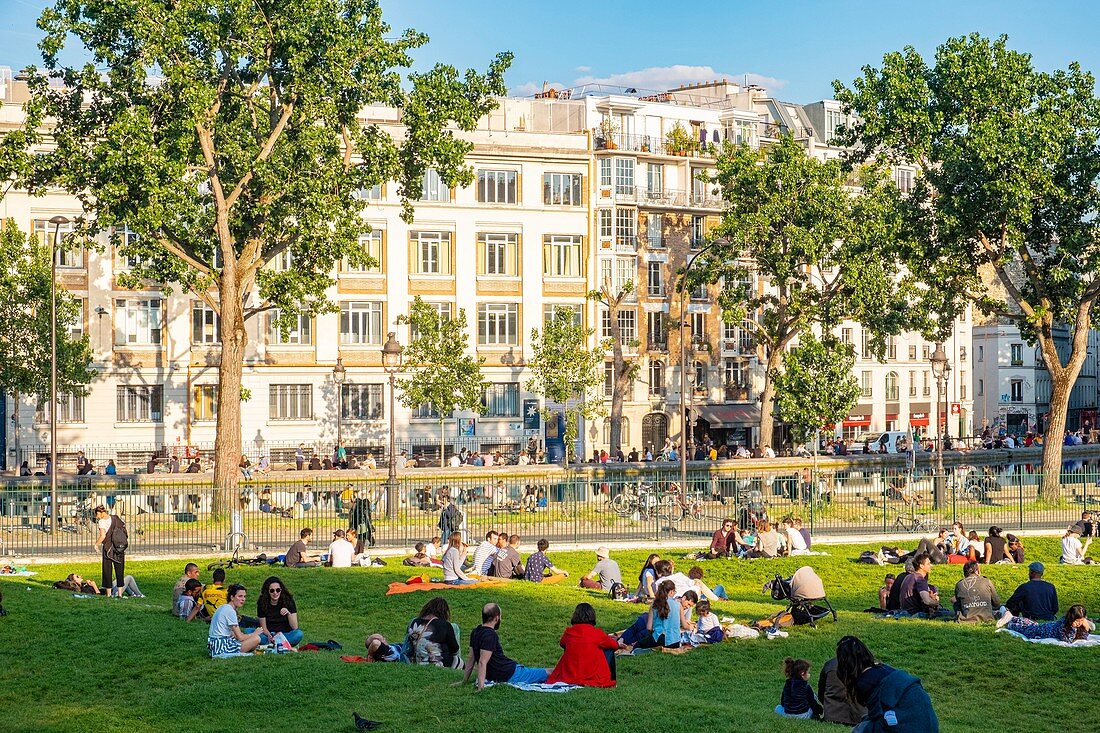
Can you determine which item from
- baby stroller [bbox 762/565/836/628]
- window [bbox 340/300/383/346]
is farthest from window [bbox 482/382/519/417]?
baby stroller [bbox 762/565/836/628]

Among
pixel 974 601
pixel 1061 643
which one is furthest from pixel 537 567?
pixel 1061 643

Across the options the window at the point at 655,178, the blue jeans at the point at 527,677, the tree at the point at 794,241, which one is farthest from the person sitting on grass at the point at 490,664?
the window at the point at 655,178

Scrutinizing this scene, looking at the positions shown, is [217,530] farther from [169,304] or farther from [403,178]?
[169,304]

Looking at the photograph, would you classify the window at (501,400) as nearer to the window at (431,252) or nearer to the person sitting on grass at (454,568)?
the window at (431,252)

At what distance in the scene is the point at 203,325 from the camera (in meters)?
59.2

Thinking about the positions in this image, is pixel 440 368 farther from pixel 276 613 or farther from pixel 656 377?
pixel 276 613

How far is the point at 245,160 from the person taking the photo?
38969mm

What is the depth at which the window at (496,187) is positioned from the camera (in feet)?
208

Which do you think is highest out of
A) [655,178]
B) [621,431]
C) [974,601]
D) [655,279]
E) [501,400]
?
[655,178]

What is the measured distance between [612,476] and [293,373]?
1604 cm

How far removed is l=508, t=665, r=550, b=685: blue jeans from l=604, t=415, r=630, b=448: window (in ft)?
165

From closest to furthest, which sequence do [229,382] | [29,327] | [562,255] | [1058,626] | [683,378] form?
[1058,626], [229,382], [683,378], [29,327], [562,255]

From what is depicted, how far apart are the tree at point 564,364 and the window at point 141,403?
602 inches

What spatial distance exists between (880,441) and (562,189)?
20139 millimetres
